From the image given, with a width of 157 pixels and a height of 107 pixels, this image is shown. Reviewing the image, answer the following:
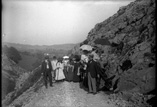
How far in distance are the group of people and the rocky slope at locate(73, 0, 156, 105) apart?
1608mm

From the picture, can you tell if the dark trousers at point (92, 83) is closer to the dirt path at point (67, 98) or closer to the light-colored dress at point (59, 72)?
the dirt path at point (67, 98)

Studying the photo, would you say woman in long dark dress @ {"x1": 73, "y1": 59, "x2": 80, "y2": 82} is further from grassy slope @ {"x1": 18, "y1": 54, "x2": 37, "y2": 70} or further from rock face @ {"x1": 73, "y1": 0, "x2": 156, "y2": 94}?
grassy slope @ {"x1": 18, "y1": 54, "x2": 37, "y2": 70}

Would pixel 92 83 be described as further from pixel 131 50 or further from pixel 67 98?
pixel 131 50

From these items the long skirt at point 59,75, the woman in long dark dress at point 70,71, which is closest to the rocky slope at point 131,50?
the woman in long dark dress at point 70,71

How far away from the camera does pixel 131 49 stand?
594 inches

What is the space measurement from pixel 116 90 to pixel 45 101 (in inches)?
158

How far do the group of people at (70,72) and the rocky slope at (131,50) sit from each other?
1608mm

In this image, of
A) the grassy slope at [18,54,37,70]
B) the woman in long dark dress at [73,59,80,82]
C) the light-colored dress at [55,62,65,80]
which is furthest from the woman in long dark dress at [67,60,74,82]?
the grassy slope at [18,54,37,70]

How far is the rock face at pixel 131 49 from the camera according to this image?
1271 centimetres

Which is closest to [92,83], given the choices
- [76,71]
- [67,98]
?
[67,98]

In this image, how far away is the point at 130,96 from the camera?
12414 millimetres

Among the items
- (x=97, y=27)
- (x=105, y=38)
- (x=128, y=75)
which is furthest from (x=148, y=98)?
(x=97, y=27)

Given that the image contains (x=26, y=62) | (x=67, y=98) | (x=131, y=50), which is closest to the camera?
(x=67, y=98)

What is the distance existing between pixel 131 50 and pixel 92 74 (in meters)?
3.46
